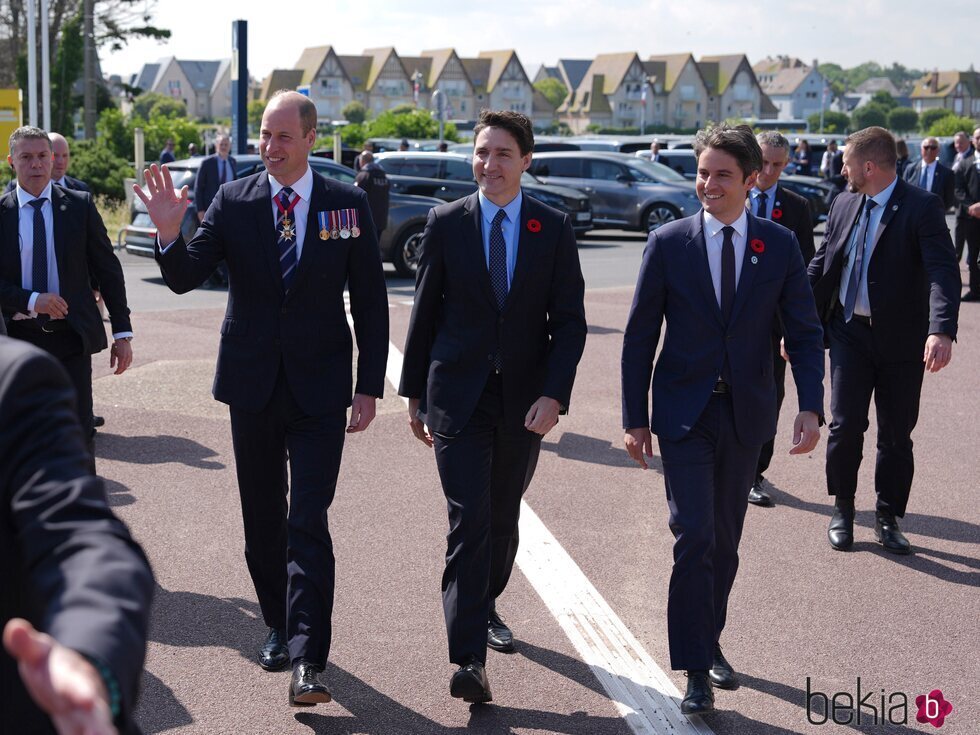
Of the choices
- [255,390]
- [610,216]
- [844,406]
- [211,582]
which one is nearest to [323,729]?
[255,390]

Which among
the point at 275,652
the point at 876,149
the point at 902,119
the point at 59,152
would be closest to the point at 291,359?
the point at 275,652

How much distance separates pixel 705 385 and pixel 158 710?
2246 millimetres

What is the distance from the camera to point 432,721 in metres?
4.39

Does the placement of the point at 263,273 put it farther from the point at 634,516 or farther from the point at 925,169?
the point at 925,169

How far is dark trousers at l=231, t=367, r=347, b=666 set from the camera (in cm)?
452

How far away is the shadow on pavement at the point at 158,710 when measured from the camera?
4.30 metres

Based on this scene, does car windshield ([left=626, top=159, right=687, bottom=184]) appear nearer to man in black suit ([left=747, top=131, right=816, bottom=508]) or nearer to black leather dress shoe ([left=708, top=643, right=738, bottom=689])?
man in black suit ([left=747, top=131, right=816, bottom=508])

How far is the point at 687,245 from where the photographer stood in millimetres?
4711

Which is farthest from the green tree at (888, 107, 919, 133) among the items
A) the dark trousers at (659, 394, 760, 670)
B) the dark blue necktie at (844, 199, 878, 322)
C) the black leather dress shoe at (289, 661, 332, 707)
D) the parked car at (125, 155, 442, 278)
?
the black leather dress shoe at (289, 661, 332, 707)

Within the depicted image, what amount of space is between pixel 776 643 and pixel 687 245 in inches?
65.1

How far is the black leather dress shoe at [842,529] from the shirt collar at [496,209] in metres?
2.71

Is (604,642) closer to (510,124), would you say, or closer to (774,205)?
(510,124)

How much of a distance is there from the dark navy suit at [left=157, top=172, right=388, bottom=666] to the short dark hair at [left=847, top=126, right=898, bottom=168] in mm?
2895

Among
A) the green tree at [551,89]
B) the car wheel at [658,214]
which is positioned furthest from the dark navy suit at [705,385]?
the green tree at [551,89]
